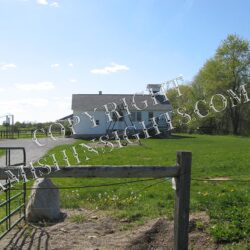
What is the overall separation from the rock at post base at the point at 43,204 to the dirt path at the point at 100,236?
31 centimetres

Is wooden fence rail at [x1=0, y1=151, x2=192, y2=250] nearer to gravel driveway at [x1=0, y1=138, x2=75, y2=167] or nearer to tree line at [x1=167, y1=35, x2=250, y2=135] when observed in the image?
gravel driveway at [x1=0, y1=138, x2=75, y2=167]

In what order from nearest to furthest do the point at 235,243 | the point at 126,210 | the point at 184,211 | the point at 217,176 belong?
the point at 184,211 → the point at 235,243 → the point at 126,210 → the point at 217,176

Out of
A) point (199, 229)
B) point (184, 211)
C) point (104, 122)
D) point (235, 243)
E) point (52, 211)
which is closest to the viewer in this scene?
point (184, 211)

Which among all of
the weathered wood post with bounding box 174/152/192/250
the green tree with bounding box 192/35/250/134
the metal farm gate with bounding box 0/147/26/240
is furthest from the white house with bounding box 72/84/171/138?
the weathered wood post with bounding box 174/152/192/250

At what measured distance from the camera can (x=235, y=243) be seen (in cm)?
562

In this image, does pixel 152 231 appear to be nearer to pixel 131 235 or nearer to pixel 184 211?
pixel 131 235

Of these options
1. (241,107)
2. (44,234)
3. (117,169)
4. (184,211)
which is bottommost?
(44,234)

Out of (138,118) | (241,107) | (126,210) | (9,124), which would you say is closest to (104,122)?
(138,118)

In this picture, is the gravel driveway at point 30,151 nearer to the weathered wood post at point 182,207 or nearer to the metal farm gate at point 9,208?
the metal farm gate at point 9,208

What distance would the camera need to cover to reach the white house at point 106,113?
4991cm

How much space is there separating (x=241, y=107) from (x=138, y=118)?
18923mm

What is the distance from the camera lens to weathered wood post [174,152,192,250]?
206 inches

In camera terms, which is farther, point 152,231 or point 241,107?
point 241,107

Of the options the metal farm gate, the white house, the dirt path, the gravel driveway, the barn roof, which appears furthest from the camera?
the barn roof
